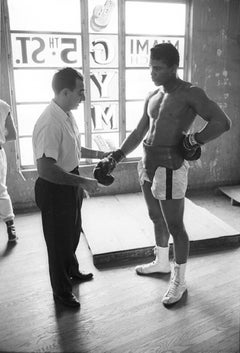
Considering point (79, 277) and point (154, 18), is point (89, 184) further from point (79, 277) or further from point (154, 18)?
point (154, 18)

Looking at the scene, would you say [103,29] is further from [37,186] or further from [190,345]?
[190,345]

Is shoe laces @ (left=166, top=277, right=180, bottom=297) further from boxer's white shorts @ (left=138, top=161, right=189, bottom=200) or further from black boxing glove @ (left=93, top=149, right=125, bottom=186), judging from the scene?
black boxing glove @ (left=93, top=149, right=125, bottom=186)

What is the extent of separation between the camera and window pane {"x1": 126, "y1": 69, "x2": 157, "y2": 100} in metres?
4.26

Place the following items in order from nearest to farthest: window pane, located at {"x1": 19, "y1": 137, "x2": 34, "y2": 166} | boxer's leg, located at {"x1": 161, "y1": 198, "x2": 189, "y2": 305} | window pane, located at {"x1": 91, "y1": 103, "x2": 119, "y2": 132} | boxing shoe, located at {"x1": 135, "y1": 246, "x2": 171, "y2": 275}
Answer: boxer's leg, located at {"x1": 161, "y1": 198, "x2": 189, "y2": 305}, boxing shoe, located at {"x1": 135, "y1": 246, "x2": 171, "y2": 275}, window pane, located at {"x1": 19, "y1": 137, "x2": 34, "y2": 166}, window pane, located at {"x1": 91, "y1": 103, "x2": 119, "y2": 132}

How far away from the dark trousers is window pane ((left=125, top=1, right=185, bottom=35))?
2.56 meters

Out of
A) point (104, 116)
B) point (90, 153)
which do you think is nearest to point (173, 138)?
point (90, 153)

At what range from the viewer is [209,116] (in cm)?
215

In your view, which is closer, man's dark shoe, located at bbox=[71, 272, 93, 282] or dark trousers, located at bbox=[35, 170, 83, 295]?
dark trousers, located at bbox=[35, 170, 83, 295]

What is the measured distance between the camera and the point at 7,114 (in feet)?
10.3

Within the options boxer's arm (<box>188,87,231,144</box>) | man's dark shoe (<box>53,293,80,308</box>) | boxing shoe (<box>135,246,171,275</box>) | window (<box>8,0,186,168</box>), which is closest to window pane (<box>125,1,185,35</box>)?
→ window (<box>8,0,186,168</box>)

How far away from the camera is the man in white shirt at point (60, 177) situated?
199 cm

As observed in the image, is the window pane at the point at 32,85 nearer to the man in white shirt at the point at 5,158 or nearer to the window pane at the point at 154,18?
the man in white shirt at the point at 5,158

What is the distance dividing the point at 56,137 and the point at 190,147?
0.87 m

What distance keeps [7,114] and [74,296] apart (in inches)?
68.4
